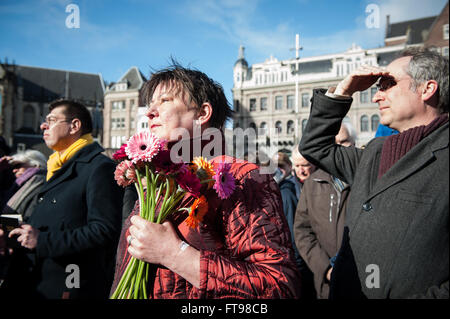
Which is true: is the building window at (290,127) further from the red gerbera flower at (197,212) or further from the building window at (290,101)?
the red gerbera flower at (197,212)

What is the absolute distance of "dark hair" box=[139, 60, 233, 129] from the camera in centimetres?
198

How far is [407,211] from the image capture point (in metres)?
1.68

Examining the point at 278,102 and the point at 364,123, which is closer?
the point at 364,123

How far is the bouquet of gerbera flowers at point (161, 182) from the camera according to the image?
152 centimetres

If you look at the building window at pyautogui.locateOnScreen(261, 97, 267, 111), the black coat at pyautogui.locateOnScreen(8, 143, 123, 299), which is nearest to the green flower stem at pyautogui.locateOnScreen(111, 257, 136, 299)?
the black coat at pyautogui.locateOnScreen(8, 143, 123, 299)

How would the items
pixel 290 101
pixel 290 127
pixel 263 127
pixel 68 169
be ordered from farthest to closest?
pixel 263 127, pixel 290 127, pixel 290 101, pixel 68 169

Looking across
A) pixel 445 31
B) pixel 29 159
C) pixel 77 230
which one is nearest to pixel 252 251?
pixel 77 230

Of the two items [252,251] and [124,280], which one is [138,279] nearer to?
[124,280]

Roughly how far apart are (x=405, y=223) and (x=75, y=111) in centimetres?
310

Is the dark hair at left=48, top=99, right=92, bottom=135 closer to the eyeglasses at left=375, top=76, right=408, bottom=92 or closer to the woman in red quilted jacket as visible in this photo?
the woman in red quilted jacket

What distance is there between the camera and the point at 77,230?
8.71ft

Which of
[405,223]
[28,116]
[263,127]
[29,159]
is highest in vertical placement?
[28,116]

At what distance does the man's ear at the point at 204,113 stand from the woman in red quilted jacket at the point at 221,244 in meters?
0.09
